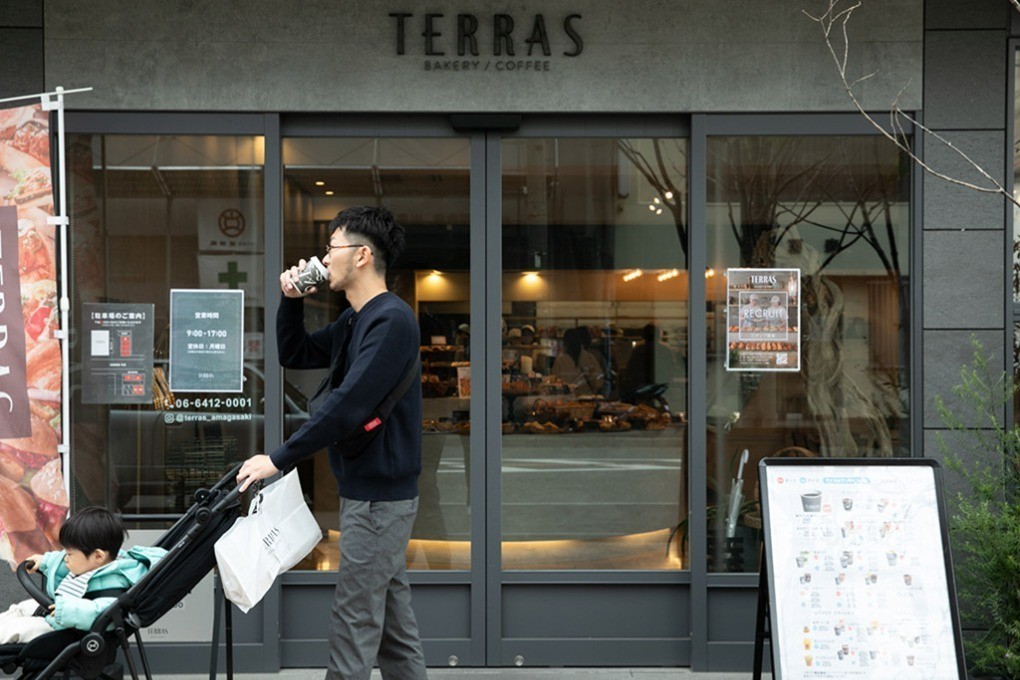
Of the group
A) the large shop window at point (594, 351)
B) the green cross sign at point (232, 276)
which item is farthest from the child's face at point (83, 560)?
the large shop window at point (594, 351)

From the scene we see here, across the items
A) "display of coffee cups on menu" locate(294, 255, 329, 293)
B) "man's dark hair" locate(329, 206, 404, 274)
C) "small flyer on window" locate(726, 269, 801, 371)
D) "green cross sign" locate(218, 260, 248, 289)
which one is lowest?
"small flyer on window" locate(726, 269, 801, 371)

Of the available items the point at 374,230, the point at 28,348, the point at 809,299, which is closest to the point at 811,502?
the point at 809,299

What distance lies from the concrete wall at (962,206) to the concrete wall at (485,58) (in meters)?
0.17

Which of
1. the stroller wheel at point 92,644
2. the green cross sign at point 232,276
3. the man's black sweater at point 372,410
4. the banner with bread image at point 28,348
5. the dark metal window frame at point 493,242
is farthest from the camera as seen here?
the green cross sign at point 232,276

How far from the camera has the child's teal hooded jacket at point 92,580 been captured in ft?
13.0

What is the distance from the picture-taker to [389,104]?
5.91 meters

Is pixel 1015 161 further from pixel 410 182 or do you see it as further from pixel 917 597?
pixel 410 182

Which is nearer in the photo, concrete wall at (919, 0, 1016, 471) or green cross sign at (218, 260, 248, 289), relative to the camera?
concrete wall at (919, 0, 1016, 471)

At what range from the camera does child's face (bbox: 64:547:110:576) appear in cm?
418

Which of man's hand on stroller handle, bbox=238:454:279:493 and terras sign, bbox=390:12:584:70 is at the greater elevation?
terras sign, bbox=390:12:584:70

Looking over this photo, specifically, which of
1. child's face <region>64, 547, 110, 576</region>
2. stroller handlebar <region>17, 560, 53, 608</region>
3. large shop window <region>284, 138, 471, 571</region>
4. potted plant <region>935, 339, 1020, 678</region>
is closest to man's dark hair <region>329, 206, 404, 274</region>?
child's face <region>64, 547, 110, 576</region>

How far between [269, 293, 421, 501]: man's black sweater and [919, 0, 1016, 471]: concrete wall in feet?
10.2

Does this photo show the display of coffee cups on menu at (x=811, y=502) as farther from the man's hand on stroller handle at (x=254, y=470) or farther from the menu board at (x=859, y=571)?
the man's hand on stroller handle at (x=254, y=470)

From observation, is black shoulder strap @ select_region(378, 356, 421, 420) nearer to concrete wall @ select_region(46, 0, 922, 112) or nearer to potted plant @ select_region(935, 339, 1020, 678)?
concrete wall @ select_region(46, 0, 922, 112)
